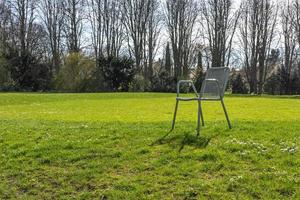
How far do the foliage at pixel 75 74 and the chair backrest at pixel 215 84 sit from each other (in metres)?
28.1

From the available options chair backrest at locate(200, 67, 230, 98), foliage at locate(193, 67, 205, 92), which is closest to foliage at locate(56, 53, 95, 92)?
foliage at locate(193, 67, 205, 92)

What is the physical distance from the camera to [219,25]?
43469 millimetres

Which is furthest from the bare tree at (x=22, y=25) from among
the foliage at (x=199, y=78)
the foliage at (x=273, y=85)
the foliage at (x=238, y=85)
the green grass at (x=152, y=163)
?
the green grass at (x=152, y=163)

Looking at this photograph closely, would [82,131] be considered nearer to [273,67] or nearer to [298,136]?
[298,136]

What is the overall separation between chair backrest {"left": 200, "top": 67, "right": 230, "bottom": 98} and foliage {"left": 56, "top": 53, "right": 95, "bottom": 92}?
28.1 meters

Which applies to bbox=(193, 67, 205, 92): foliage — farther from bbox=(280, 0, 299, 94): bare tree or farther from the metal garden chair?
the metal garden chair

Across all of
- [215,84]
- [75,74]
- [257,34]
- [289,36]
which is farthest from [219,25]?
[215,84]

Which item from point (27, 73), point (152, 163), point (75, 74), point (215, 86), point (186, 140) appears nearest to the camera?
point (152, 163)

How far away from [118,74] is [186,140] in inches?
1193

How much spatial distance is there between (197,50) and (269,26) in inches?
366

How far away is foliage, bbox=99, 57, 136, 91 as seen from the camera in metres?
35.3

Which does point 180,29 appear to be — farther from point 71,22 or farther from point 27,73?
point 27,73

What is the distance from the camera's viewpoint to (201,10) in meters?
44.6

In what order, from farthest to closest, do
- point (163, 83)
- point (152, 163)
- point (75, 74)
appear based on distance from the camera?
1. point (163, 83)
2. point (75, 74)
3. point (152, 163)
